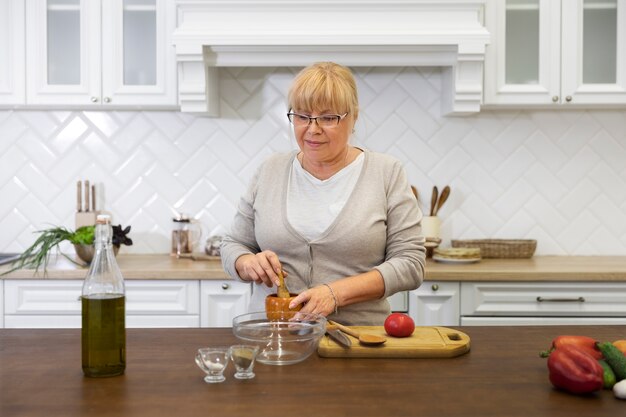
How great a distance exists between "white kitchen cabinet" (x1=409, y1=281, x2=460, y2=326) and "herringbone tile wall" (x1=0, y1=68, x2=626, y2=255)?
25.3 inches

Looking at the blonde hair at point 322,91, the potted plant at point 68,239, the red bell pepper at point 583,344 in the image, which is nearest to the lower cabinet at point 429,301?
the potted plant at point 68,239

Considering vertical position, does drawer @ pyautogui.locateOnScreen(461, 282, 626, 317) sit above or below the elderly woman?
below

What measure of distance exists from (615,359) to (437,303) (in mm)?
1700

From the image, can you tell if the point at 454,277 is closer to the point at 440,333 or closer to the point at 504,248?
the point at 504,248

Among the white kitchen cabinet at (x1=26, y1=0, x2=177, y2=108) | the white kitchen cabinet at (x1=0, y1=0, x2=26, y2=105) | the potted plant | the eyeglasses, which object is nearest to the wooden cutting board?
the eyeglasses

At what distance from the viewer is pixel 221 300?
3.21 m

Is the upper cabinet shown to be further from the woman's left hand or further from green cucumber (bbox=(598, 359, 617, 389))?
green cucumber (bbox=(598, 359, 617, 389))

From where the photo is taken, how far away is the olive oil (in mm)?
1540

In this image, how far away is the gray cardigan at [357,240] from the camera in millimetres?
2193

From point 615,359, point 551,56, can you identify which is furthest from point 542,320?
point 615,359

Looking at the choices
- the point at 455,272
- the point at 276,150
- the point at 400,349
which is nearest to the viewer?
the point at 400,349

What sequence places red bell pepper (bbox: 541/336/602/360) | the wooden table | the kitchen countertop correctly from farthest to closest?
the kitchen countertop
red bell pepper (bbox: 541/336/602/360)
the wooden table

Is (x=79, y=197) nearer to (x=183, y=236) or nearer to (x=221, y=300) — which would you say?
(x=183, y=236)

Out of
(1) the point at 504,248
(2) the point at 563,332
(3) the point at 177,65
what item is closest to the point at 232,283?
(3) the point at 177,65
